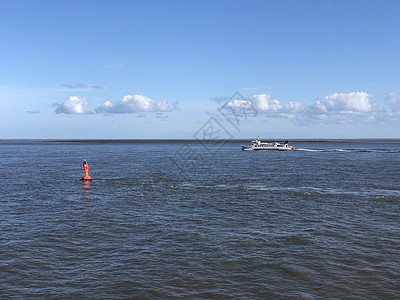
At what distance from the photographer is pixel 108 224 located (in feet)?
77.7

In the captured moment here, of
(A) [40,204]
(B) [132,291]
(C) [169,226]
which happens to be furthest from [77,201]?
(B) [132,291]

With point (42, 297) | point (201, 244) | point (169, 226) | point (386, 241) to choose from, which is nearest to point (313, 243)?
point (386, 241)

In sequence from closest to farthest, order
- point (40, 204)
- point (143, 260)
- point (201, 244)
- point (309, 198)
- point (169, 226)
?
point (143, 260) → point (201, 244) → point (169, 226) → point (40, 204) → point (309, 198)

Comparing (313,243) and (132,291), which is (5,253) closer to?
(132,291)

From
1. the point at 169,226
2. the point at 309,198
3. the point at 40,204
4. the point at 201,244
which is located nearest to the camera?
the point at 201,244

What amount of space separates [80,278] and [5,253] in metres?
6.21

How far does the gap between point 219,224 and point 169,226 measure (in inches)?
148

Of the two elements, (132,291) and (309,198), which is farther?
(309,198)

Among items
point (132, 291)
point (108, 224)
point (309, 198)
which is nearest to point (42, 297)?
point (132, 291)

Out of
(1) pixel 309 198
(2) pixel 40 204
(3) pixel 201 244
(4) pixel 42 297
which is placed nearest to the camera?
(4) pixel 42 297

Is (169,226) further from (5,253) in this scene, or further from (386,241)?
(386,241)

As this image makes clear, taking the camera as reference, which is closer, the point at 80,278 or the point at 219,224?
the point at 80,278

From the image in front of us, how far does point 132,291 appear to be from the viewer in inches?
535

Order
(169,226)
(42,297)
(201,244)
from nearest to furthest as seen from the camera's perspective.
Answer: (42,297) < (201,244) < (169,226)
